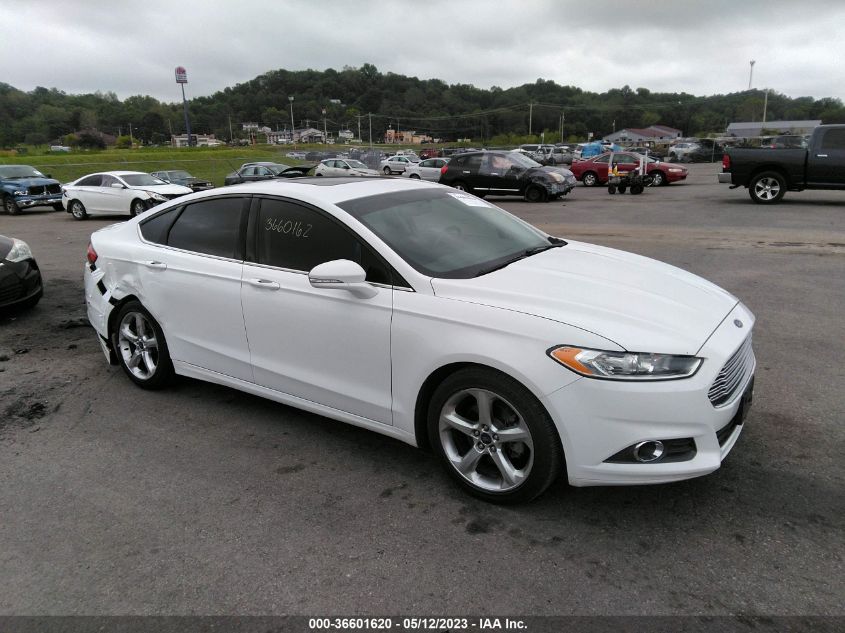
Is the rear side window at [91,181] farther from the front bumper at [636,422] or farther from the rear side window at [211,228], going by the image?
the front bumper at [636,422]

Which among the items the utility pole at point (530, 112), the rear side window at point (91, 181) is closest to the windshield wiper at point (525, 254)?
the rear side window at point (91, 181)

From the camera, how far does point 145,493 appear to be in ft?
11.0

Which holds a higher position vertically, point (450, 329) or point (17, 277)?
point (450, 329)

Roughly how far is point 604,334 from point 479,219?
166cm

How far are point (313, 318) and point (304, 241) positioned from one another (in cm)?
51

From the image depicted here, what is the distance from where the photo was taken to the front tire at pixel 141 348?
458 centimetres

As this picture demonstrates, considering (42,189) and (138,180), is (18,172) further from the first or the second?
(138,180)

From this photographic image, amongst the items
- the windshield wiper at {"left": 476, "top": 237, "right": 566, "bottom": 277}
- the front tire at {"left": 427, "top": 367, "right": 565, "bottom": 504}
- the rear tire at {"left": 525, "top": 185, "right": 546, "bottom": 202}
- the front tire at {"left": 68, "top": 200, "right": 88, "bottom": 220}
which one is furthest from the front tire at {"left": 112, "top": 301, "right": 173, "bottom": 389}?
the front tire at {"left": 68, "top": 200, "right": 88, "bottom": 220}

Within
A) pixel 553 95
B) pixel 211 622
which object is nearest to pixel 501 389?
pixel 211 622

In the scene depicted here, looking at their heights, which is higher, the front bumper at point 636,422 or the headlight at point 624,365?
the headlight at point 624,365

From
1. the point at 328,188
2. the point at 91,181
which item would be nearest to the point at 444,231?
the point at 328,188

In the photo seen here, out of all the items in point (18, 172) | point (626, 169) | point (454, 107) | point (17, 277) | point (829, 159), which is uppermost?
point (454, 107)

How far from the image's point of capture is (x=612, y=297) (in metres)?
3.10

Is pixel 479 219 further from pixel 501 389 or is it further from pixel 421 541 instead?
pixel 421 541
